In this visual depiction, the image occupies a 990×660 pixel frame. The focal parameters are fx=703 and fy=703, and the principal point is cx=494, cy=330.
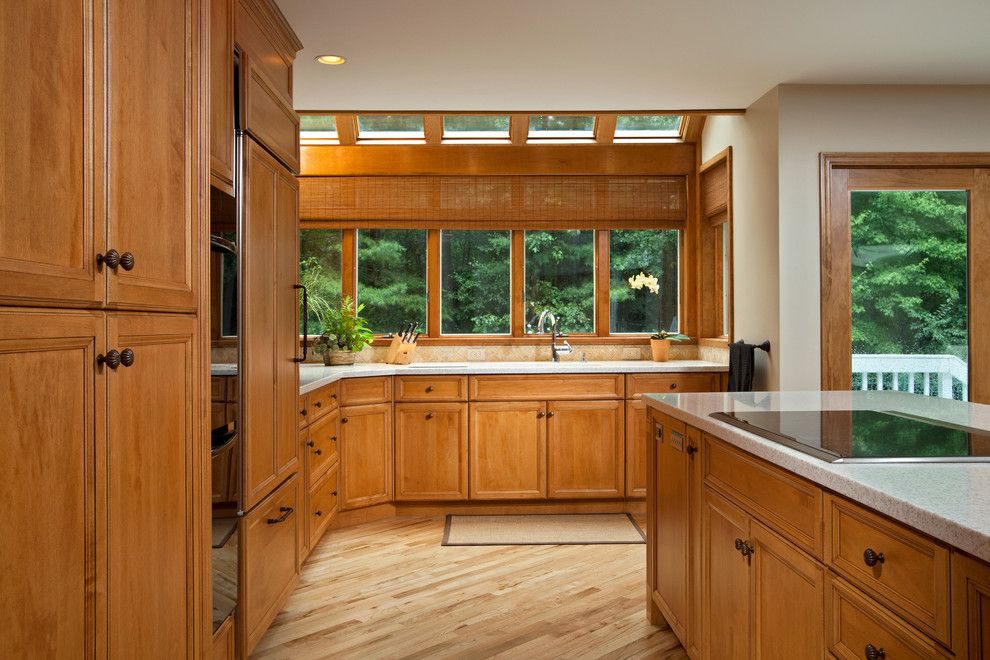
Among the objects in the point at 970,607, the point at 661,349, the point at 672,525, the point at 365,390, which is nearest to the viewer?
the point at 970,607

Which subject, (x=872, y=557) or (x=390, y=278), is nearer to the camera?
(x=872, y=557)

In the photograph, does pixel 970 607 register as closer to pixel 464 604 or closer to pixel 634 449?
pixel 464 604

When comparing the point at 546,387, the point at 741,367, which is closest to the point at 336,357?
the point at 546,387

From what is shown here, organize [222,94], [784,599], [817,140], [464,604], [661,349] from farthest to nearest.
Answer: [661,349] → [817,140] → [464,604] → [222,94] → [784,599]

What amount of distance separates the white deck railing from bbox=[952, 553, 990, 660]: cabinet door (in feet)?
9.96

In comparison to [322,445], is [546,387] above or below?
above

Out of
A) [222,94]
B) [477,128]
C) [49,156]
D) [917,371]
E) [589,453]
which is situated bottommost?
[589,453]

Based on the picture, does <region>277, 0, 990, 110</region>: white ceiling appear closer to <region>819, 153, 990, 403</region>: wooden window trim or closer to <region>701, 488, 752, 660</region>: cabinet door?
<region>819, 153, 990, 403</region>: wooden window trim

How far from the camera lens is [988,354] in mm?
3740

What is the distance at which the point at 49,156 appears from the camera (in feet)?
3.32

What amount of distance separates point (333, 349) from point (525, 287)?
1.38 m

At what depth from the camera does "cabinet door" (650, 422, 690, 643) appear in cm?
225

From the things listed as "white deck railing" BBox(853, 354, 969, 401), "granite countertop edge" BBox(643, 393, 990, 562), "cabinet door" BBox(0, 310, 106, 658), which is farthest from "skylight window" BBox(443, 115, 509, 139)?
"cabinet door" BBox(0, 310, 106, 658)

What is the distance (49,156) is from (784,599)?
5.32 ft
